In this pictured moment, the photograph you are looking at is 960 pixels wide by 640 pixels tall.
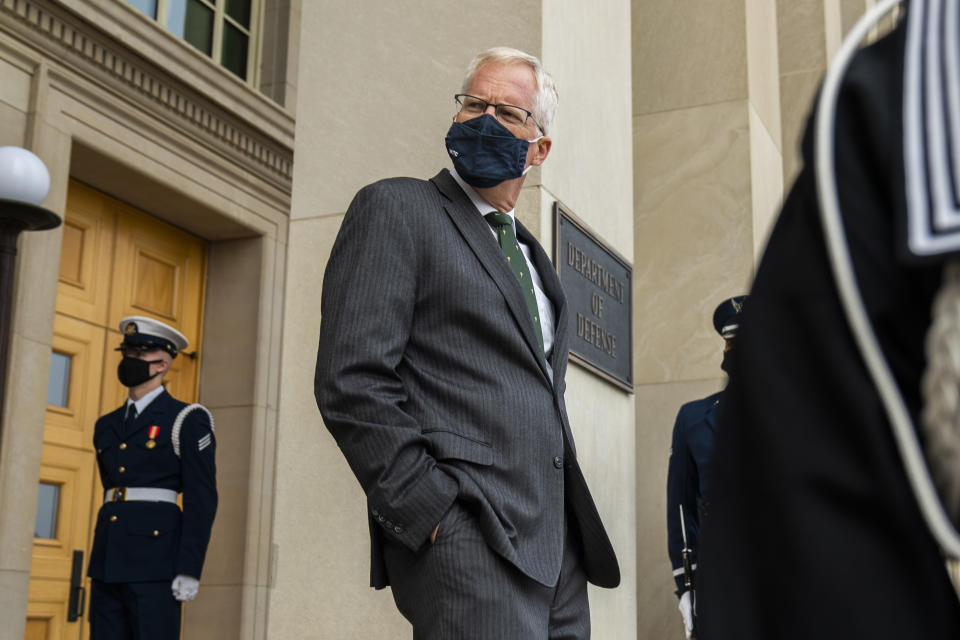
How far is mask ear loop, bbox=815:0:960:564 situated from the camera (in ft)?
3.03

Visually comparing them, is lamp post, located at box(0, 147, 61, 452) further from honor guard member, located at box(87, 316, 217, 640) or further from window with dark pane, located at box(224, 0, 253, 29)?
window with dark pane, located at box(224, 0, 253, 29)

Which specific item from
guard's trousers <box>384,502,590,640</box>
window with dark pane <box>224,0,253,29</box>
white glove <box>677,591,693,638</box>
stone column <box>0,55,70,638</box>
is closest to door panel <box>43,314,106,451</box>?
stone column <box>0,55,70,638</box>

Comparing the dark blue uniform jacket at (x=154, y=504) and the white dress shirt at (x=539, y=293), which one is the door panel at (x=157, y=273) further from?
the white dress shirt at (x=539, y=293)

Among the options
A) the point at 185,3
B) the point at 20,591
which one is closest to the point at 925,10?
the point at 20,591

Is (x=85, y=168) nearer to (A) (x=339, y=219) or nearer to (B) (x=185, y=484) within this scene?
(B) (x=185, y=484)

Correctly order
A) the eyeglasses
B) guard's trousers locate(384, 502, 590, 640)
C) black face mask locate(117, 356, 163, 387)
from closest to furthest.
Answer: guard's trousers locate(384, 502, 590, 640)
the eyeglasses
black face mask locate(117, 356, 163, 387)

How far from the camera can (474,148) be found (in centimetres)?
313

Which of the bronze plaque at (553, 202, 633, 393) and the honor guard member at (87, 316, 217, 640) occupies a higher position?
the bronze plaque at (553, 202, 633, 393)

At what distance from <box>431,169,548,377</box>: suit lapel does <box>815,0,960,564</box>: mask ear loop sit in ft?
6.23

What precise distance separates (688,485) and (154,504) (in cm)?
266

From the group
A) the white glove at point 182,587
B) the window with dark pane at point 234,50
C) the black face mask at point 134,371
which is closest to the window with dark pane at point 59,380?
the black face mask at point 134,371

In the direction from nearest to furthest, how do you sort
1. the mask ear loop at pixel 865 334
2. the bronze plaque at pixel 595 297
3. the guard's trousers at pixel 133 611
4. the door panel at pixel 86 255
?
the mask ear loop at pixel 865 334 < the bronze plaque at pixel 595 297 < the guard's trousers at pixel 133 611 < the door panel at pixel 86 255

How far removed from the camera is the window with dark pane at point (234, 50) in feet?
32.4

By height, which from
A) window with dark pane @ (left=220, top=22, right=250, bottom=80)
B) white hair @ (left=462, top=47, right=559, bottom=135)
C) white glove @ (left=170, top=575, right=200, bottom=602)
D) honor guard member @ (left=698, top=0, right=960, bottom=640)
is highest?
window with dark pane @ (left=220, top=22, right=250, bottom=80)
